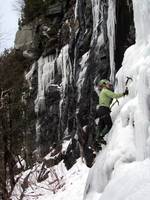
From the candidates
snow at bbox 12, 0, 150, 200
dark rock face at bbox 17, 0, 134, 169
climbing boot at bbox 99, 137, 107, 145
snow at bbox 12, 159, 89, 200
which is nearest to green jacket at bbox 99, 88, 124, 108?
snow at bbox 12, 0, 150, 200

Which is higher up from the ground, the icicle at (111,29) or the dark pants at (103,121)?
the icicle at (111,29)

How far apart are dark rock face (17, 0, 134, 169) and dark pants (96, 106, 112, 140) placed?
9.09ft

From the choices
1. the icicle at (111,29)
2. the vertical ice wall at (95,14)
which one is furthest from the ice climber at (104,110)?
the vertical ice wall at (95,14)

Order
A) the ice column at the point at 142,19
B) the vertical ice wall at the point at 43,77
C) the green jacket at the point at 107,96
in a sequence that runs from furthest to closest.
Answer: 1. the vertical ice wall at the point at 43,77
2. the green jacket at the point at 107,96
3. the ice column at the point at 142,19

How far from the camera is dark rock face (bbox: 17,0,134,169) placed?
16.6m

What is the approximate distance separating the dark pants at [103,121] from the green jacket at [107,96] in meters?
0.12

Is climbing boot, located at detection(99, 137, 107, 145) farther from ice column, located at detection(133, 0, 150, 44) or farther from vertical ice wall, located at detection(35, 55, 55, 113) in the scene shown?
vertical ice wall, located at detection(35, 55, 55, 113)

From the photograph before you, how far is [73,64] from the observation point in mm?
21344

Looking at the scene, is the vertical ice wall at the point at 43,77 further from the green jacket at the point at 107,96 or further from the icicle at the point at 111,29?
the green jacket at the point at 107,96

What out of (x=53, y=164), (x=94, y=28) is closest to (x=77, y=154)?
(x=53, y=164)

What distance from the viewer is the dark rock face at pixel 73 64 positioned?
654 inches

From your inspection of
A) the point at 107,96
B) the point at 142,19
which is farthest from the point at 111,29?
the point at 107,96

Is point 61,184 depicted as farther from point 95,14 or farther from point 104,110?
point 95,14

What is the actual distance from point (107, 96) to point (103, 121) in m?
0.53
